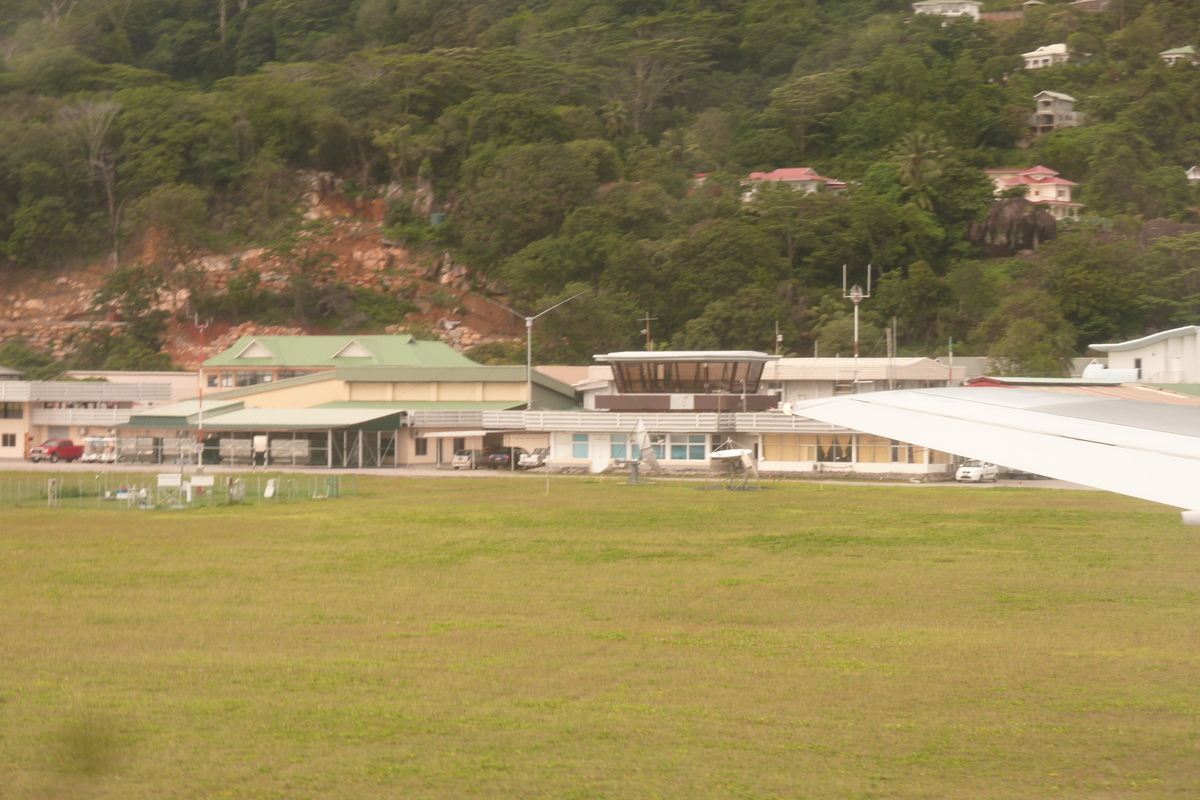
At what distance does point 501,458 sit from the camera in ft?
177

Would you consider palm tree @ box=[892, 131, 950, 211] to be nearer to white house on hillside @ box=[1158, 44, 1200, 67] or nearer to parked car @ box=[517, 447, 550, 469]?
white house on hillside @ box=[1158, 44, 1200, 67]

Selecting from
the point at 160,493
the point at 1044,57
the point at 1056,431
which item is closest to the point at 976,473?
the point at 160,493

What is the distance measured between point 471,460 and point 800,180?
176ft

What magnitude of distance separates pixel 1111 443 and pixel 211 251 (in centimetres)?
9627

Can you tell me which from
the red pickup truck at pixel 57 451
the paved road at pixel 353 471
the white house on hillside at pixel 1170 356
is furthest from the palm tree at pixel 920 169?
the red pickup truck at pixel 57 451

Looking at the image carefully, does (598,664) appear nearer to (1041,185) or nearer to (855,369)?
(855,369)

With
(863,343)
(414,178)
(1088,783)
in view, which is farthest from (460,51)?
(1088,783)

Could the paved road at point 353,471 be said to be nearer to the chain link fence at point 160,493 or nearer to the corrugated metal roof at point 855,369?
the chain link fence at point 160,493

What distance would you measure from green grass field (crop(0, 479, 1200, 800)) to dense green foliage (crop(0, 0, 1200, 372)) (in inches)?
1754

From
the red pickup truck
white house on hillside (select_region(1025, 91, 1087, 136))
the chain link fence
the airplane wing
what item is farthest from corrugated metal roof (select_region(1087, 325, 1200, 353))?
white house on hillside (select_region(1025, 91, 1087, 136))

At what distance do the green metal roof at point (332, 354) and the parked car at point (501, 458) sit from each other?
42.7 ft

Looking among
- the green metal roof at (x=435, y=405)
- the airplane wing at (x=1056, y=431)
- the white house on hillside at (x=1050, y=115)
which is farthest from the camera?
the white house on hillside at (x=1050, y=115)

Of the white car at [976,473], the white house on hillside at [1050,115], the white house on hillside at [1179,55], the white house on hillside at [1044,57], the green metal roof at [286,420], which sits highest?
the white house on hillside at [1044,57]

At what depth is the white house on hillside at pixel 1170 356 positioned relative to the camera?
5344 centimetres
